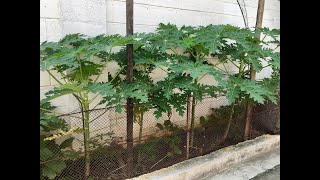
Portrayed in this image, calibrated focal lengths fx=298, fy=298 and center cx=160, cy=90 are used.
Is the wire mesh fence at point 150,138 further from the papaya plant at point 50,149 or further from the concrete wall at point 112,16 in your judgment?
the concrete wall at point 112,16

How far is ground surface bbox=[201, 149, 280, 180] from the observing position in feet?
10.2

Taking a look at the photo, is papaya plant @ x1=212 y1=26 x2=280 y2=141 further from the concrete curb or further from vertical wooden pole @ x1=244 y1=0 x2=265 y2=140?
the concrete curb

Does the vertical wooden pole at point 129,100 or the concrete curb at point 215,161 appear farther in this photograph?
the concrete curb at point 215,161

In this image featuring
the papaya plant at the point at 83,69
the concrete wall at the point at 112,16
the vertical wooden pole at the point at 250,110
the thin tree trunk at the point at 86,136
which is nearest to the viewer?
the papaya plant at the point at 83,69

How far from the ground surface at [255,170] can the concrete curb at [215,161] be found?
54 millimetres

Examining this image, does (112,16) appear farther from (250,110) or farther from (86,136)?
(250,110)

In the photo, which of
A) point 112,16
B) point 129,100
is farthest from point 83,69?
point 112,16

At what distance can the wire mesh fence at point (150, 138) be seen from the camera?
2705mm

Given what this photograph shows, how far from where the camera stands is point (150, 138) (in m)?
3.23

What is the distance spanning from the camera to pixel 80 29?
314 centimetres

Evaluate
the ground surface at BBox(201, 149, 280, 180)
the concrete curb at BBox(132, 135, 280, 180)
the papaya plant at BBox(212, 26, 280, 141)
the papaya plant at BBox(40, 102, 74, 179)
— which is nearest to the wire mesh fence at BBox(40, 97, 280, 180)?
the papaya plant at BBox(40, 102, 74, 179)

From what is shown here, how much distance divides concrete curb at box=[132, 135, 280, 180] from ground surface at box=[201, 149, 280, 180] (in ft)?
0.18

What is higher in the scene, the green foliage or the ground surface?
the green foliage

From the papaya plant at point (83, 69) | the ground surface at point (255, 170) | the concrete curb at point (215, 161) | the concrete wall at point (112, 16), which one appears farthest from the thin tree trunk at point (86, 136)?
the ground surface at point (255, 170)
